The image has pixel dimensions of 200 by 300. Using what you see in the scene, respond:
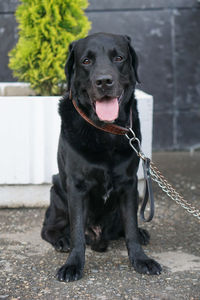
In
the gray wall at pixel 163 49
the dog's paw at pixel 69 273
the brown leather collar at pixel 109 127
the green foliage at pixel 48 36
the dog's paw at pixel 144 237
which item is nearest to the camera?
the dog's paw at pixel 69 273

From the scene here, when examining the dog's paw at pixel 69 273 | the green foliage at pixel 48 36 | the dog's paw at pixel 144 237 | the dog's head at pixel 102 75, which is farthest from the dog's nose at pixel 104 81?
the green foliage at pixel 48 36

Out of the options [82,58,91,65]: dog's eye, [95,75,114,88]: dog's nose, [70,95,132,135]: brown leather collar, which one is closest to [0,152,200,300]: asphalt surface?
[70,95,132,135]: brown leather collar

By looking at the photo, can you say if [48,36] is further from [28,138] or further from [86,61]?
[86,61]

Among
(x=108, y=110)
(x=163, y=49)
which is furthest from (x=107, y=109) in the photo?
(x=163, y=49)

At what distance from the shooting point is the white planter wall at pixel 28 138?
13.5 feet

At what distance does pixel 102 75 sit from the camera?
2826mm

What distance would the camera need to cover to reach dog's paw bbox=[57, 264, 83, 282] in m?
2.91

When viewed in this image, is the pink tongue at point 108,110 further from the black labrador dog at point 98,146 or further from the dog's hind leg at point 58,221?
the dog's hind leg at point 58,221

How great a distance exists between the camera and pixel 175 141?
6145mm

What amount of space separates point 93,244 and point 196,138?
10.2 ft

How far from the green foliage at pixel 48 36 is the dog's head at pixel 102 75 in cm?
126

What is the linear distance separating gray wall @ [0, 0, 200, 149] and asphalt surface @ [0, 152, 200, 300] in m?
1.87

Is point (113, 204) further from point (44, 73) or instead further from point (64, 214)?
point (44, 73)

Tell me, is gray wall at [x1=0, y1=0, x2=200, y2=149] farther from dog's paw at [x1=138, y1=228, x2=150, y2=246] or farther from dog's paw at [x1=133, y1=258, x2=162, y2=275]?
dog's paw at [x1=133, y1=258, x2=162, y2=275]
